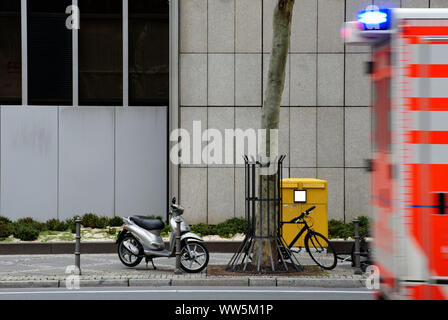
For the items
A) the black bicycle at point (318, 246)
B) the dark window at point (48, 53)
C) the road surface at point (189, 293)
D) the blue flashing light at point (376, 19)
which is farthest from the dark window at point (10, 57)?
the blue flashing light at point (376, 19)

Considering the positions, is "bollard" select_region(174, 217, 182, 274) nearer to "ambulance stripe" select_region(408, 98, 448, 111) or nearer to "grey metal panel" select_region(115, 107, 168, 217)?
"ambulance stripe" select_region(408, 98, 448, 111)

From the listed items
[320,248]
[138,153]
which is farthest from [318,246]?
[138,153]

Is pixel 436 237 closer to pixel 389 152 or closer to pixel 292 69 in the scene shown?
pixel 389 152

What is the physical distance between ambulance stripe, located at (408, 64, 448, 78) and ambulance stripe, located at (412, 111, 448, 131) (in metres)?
0.36

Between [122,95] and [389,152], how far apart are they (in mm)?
14024

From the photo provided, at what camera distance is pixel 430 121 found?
7.00 metres

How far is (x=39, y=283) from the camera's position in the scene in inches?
484

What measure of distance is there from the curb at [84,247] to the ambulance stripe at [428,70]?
376 inches

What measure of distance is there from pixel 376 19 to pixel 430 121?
1217mm

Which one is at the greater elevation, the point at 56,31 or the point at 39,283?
the point at 56,31

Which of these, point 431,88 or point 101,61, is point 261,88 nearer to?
point 101,61

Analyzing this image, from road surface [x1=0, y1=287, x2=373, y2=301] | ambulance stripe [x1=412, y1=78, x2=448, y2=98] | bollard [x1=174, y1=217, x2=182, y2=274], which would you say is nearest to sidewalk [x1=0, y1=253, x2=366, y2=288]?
bollard [x1=174, y1=217, x2=182, y2=274]

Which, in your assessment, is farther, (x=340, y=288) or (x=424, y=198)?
(x=340, y=288)
